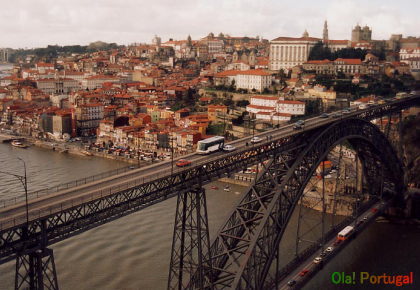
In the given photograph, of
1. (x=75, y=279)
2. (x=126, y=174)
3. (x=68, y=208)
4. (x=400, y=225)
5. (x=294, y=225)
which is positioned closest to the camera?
(x=68, y=208)

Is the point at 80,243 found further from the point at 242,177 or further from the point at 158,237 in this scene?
the point at 242,177

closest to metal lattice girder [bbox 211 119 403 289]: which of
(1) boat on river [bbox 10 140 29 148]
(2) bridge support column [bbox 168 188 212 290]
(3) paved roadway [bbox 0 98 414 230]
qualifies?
(2) bridge support column [bbox 168 188 212 290]

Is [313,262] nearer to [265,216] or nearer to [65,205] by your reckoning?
[265,216]

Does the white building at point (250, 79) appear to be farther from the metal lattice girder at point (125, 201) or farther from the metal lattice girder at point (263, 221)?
the metal lattice girder at point (125, 201)

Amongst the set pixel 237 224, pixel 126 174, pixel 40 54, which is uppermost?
pixel 40 54

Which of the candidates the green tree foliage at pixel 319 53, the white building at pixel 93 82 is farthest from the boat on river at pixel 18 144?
the green tree foliage at pixel 319 53

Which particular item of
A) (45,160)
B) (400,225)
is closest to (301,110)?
(400,225)
